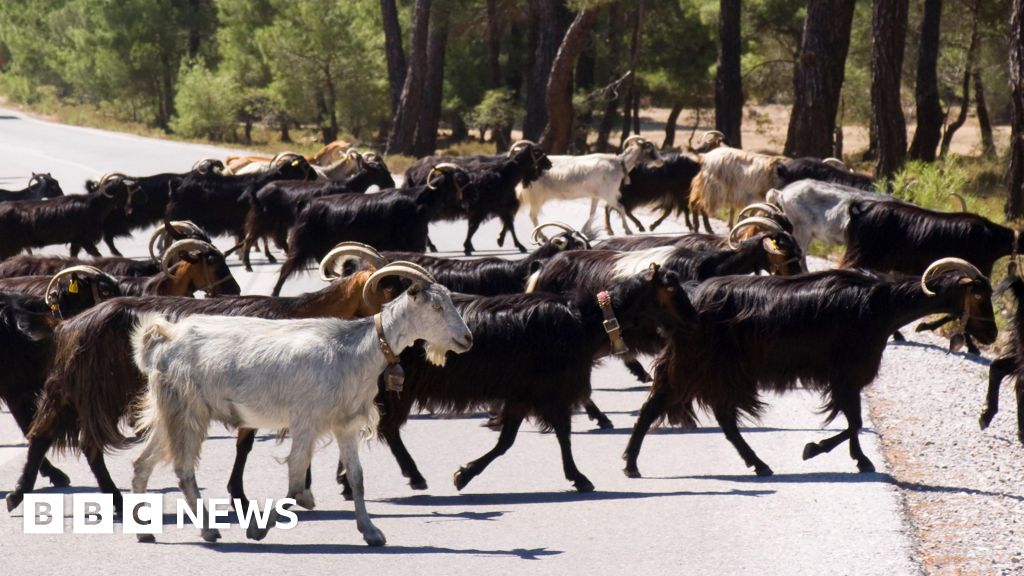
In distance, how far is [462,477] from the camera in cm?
823

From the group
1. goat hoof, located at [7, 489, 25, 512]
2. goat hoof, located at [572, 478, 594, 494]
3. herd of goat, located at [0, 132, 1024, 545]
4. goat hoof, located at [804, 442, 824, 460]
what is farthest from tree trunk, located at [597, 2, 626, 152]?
goat hoof, located at [7, 489, 25, 512]

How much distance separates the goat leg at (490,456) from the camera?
324 inches

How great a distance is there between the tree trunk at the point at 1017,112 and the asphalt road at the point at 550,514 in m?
10.5

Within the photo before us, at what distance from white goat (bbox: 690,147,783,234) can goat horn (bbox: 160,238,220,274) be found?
10561mm

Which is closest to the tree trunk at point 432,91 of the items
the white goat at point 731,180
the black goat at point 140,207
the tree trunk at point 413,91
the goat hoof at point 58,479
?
the tree trunk at point 413,91

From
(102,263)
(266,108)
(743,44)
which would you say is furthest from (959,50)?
(102,263)

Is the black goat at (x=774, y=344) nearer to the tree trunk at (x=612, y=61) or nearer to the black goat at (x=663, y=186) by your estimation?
the black goat at (x=663, y=186)

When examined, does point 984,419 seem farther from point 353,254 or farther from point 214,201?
point 214,201

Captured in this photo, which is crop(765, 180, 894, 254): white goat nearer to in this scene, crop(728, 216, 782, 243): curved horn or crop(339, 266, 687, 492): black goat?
crop(728, 216, 782, 243): curved horn

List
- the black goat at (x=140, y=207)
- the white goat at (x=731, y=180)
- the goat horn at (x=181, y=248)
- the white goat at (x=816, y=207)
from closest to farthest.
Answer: the goat horn at (x=181, y=248) < the white goat at (x=816, y=207) < the black goat at (x=140, y=207) < the white goat at (x=731, y=180)

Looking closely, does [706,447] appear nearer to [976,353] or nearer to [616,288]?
[616,288]

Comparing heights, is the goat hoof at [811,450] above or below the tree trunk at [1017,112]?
below

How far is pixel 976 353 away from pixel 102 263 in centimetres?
760

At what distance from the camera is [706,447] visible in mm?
9523
